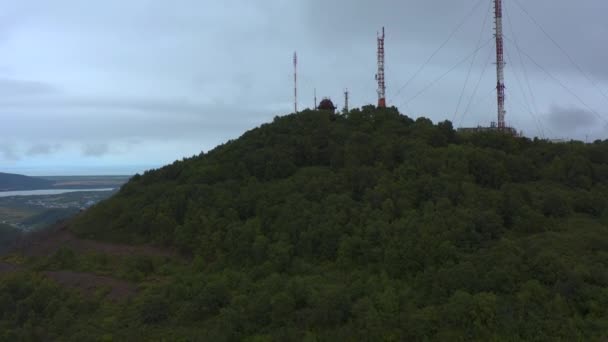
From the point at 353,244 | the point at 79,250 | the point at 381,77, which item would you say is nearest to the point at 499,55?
the point at 381,77

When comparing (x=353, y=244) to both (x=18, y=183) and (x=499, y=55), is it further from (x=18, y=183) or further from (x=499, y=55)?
(x=18, y=183)

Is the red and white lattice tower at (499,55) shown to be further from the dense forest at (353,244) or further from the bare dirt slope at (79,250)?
the bare dirt slope at (79,250)

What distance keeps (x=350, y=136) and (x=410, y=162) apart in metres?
3.31

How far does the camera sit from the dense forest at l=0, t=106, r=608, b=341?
9.68 meters

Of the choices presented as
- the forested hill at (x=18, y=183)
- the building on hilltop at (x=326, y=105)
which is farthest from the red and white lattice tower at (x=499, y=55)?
the forested hill at (x=18, y=183)

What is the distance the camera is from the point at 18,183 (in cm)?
5728

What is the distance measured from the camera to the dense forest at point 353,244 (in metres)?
9.68

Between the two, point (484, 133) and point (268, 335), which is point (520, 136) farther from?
point (268, 335)

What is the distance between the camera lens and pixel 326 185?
52.0 ft

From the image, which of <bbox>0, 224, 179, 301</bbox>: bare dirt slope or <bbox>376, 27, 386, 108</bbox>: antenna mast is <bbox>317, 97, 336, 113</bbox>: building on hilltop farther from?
<bbox>0, 224, 179, 301</bbox>: bare dirt slope

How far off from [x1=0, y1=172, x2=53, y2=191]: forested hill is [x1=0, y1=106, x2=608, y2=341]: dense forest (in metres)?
41.9

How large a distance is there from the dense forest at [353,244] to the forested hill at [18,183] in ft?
137

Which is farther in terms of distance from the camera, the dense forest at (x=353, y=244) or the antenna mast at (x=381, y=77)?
the antenna mast at (x=381, y=77)

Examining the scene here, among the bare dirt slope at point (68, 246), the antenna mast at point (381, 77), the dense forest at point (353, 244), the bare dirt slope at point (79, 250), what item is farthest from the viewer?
the antenna mast at point (381, 77)
